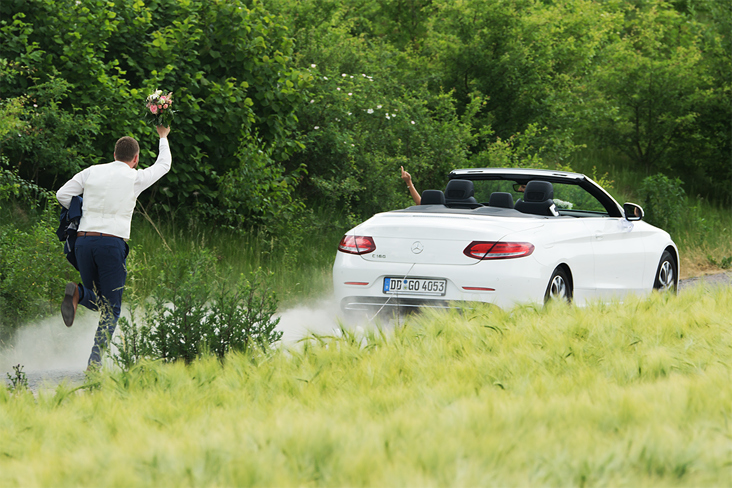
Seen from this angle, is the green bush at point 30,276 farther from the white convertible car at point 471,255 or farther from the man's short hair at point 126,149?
the white convertible car at point 471,255

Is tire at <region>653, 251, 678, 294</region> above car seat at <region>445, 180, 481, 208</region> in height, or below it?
below

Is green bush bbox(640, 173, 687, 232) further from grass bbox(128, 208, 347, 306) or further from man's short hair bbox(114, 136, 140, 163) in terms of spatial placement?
man's short hair bbox(114, 136, 140, 163)

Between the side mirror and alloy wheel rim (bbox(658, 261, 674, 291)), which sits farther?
alloy wheel rim (bbox(658, 261, 674, 291))

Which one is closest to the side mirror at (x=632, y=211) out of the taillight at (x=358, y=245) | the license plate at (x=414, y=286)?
the license plate at (x=414, y=286)

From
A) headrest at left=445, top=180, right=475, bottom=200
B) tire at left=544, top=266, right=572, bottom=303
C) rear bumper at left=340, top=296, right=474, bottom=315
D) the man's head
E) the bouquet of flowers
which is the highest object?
the bouquet of flowers

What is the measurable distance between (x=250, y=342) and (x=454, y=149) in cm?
1070

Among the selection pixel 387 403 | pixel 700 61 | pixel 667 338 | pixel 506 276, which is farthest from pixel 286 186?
pixel 700 61

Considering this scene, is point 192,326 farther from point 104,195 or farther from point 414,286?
point 414,286

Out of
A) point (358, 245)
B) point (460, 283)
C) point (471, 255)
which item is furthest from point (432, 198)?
point (460, 283)

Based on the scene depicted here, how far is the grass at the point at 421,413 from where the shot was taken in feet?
10.8

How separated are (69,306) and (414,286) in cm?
295

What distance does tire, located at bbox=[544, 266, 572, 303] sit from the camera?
7.74 metres

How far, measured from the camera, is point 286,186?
540 inches

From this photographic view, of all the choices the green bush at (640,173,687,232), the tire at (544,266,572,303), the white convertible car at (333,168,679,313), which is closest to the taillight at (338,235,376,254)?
the white convertible car at (333,168,679,313)
